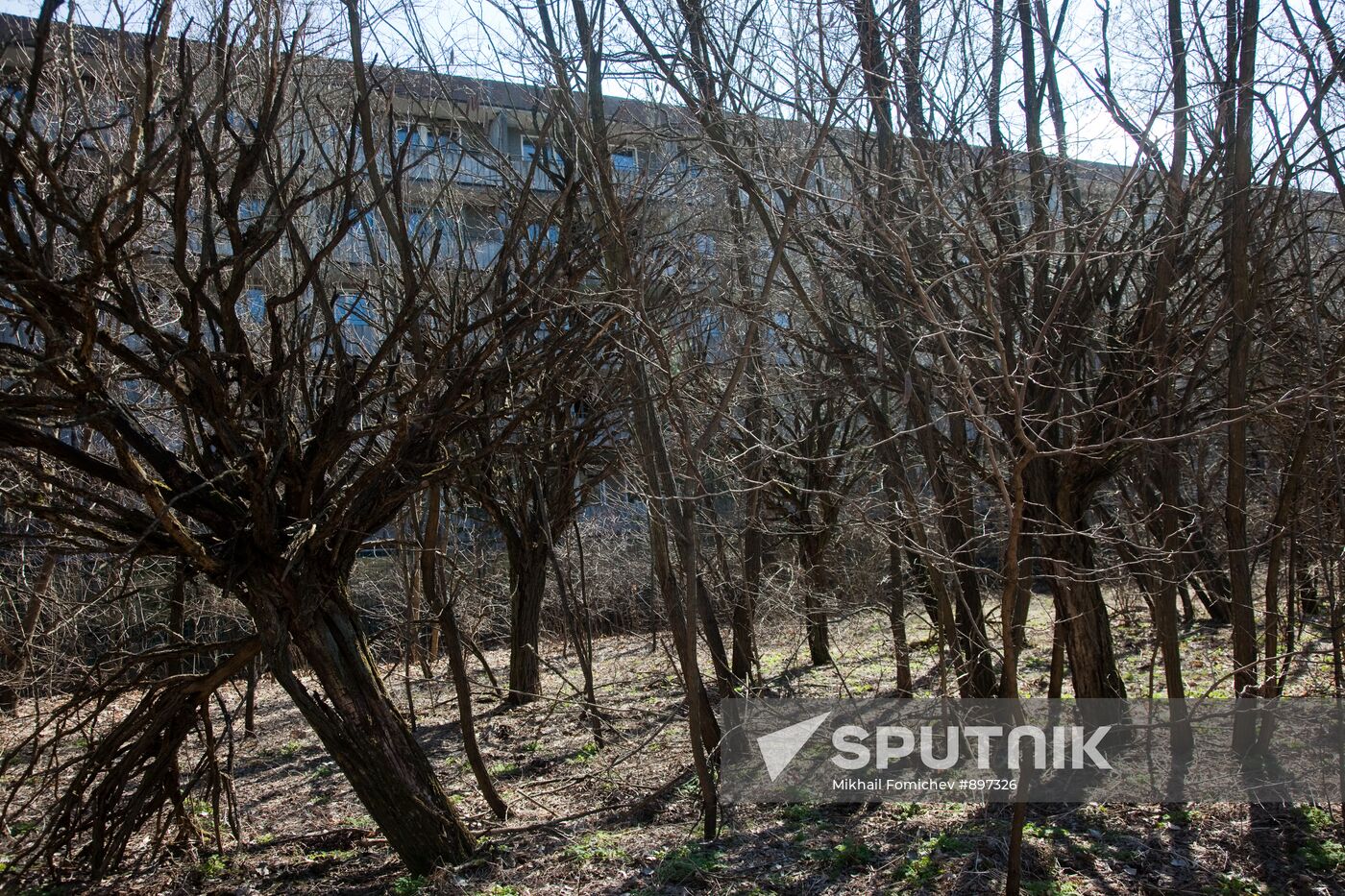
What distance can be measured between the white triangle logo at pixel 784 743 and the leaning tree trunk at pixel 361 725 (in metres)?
2.58

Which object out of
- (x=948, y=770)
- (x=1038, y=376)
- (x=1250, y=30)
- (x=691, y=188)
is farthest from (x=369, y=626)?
(x=1250, y=30)

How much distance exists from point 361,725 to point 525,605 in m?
4.81

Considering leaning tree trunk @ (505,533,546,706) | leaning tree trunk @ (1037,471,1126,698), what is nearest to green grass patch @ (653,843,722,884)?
leaning tree trunk @ (1037,471,1126,698)

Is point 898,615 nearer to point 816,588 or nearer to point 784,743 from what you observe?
point 784,743

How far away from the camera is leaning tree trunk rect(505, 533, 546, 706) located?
31.4 feet

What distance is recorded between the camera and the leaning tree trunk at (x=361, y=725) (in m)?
4.76

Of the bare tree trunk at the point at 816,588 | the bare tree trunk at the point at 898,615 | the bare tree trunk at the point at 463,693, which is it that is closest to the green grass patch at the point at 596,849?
the bare tree trunk at the point at 463,693

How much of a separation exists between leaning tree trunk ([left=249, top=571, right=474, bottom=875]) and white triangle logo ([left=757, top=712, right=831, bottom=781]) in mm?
2578

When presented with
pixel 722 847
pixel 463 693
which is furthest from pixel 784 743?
pixel 463 693

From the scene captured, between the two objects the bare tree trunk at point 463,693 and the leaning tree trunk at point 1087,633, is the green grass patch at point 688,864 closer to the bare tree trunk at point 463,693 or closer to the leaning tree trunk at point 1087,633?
the bare tree trunk at point 463,693

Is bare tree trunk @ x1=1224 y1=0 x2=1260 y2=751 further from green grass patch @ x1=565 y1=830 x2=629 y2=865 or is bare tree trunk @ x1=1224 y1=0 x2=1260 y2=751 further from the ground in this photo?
green grass patch @ x1=565 y1=830 x2=629 y2=865

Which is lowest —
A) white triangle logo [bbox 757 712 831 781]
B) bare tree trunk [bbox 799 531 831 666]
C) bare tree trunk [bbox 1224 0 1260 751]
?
white triangle logo [bbox 757 712 831 781]

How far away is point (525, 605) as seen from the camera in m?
9.61

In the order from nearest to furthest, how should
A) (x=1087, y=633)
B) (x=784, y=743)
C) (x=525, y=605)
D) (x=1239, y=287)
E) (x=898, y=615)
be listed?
(x=1239, y=287) → (x=1087, y=633) → (x=898, y=615) → (x=784, y=743) → (x=525, y=605)
